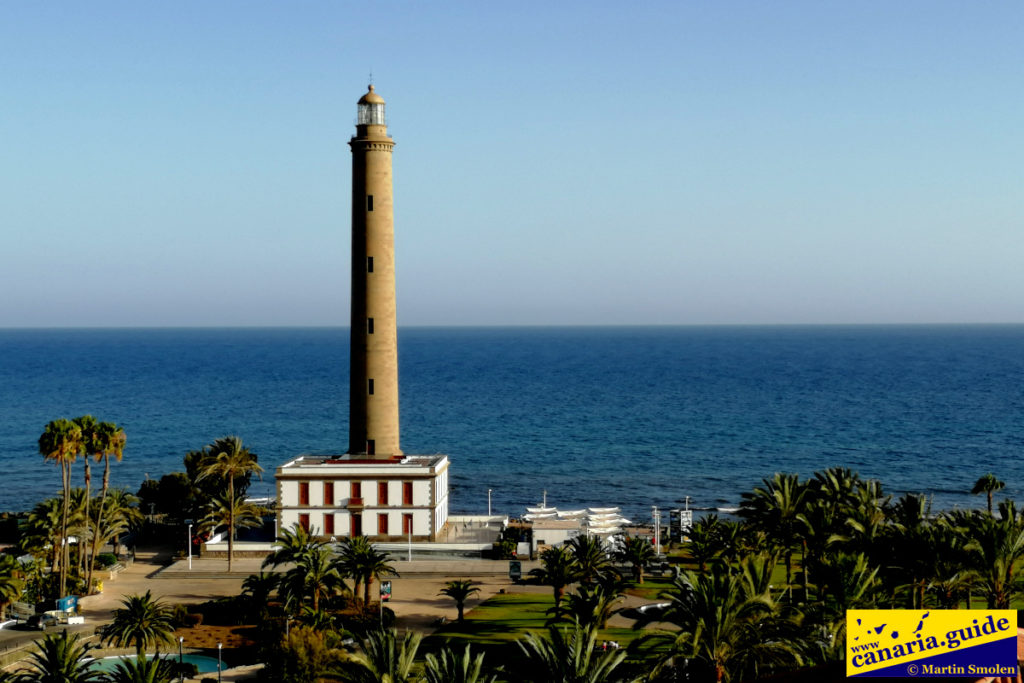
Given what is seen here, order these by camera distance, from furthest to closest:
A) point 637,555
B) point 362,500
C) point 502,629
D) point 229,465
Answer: point 362,500 → point 229,465 → point 637,555 → point 502,629

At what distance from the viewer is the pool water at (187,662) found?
4572 cm

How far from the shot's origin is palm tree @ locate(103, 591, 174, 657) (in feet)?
149

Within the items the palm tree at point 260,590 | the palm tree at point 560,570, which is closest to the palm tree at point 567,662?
the palm tree at point 560,570

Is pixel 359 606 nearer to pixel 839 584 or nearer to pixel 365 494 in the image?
pixel 365 494

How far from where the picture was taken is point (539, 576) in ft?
198

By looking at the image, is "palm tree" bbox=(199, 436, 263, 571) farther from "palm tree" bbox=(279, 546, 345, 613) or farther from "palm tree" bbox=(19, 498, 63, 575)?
"palm tree" bbox=(279, 546, 345, 613)

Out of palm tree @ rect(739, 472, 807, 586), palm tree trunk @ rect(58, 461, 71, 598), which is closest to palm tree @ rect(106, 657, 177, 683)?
palm tree trunk @ rect(58, 461, 71, 598)

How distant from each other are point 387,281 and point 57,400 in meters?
152

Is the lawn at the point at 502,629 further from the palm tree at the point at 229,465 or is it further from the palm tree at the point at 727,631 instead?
the palm tree at the point at 229,465

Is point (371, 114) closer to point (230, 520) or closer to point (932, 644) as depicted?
point (230, 520)

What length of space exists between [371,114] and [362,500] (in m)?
26.0

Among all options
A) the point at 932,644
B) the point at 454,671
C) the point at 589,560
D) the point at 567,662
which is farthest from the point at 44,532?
the point at 932,644

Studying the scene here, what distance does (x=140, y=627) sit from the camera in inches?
1790

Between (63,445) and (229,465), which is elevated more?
(63,445)
